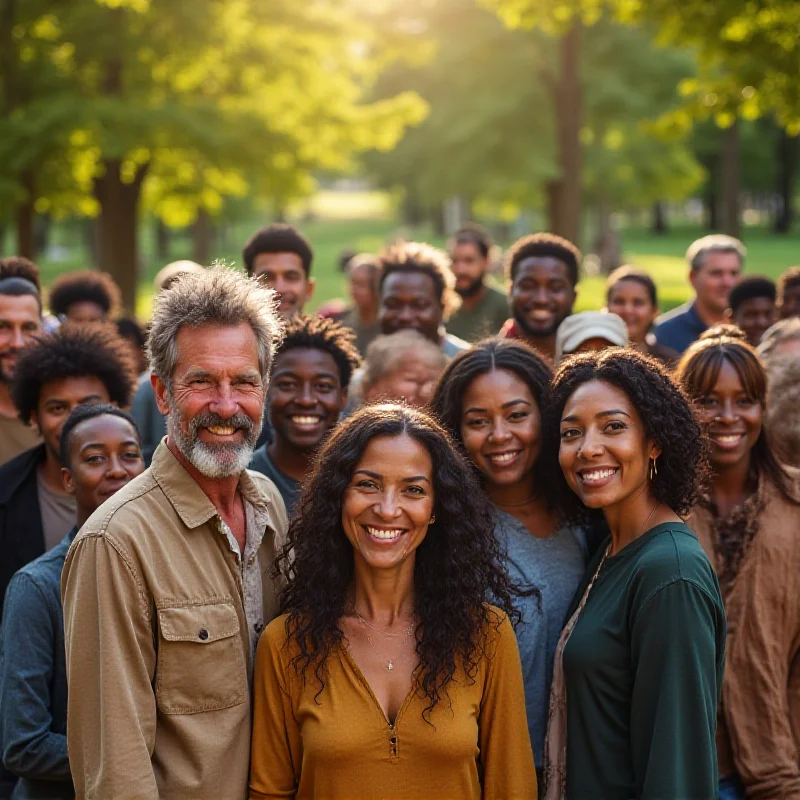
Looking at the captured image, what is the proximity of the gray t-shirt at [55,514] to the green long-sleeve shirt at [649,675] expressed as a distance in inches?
100

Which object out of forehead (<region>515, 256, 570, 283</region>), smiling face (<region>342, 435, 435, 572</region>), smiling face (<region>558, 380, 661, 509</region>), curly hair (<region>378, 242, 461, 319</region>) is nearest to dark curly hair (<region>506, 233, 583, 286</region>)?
forehead (<region>515, 256, 570, 283</region>)

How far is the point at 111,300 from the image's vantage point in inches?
365

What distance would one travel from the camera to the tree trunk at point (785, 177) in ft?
196

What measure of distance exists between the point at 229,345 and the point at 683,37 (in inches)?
502

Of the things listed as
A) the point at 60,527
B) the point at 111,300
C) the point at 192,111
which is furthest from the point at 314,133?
the point at 60,527

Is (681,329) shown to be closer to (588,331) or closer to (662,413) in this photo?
(588,331)

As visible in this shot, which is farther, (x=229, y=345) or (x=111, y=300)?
(x=111, y=300)

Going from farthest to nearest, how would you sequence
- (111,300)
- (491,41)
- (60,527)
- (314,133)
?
(491,41) → (314,133) → (111,300) → (60,527)

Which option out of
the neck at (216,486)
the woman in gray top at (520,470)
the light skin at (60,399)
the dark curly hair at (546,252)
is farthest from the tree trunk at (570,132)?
the neck at (216,486)

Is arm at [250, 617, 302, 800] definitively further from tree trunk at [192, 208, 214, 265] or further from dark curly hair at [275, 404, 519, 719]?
tree trunk at [192, 208, 214, 265]

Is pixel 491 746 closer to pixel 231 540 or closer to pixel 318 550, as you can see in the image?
pixel 318 550

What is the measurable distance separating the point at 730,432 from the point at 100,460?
281 centimetres

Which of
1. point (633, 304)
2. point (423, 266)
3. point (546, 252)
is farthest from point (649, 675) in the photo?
point (633, 304)

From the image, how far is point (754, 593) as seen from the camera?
14.2 ft
